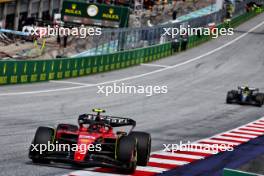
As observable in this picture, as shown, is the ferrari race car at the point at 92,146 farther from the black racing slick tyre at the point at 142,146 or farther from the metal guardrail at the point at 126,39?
the metal guardrail at the point at 126,39

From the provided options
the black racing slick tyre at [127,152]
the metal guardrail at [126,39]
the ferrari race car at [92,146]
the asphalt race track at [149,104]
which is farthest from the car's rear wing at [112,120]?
the metal guardrail at [126,39]

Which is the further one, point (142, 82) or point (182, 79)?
point (182, 79)

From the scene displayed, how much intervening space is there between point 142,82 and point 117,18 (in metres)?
13.3

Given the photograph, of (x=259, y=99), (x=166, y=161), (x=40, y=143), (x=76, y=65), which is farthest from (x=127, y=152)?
(x=76, y=65)

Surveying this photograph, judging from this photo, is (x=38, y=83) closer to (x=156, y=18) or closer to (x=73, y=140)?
(x=73, y=140)

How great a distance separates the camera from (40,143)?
14.1 m

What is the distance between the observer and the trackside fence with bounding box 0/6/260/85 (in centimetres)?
3419

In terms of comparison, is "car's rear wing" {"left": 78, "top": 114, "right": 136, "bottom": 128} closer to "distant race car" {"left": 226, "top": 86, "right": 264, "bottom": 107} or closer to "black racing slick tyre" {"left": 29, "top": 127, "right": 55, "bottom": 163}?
"black racing slick tyre" {"left": 29, "top": 127, "right": 55, "bottom": 163}

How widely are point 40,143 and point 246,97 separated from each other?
20604mm

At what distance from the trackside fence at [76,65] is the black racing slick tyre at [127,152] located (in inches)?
785

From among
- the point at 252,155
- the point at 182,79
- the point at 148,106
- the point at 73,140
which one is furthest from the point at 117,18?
the point at 73,140

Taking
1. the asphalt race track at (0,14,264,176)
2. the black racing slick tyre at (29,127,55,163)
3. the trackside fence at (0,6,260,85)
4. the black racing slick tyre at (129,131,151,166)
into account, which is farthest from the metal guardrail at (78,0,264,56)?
the black racing slick tyre at (29,127,55,163)

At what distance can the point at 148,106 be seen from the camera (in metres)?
30.4

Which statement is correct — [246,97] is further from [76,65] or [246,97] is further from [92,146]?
[92,146]
